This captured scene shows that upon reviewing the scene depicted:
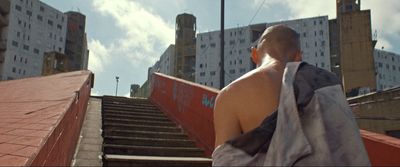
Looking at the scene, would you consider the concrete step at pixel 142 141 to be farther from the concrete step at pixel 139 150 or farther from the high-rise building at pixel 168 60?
the high-rise building at pixel 168 60

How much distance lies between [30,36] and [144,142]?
2453 inches

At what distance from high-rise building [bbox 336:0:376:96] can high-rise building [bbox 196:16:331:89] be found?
41.7 meters

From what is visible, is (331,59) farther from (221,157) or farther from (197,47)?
(221,157)

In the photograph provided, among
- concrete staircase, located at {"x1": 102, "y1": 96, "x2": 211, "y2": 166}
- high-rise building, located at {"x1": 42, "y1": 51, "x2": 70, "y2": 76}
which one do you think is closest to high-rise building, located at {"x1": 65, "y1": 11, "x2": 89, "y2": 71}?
high-rise building, located at {"x1": 42, "y1": 51, "x2": 70, "y2": 76}

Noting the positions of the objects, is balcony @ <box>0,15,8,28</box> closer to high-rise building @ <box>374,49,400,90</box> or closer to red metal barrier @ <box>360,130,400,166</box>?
red metal barrier @ <box>360,130,400,166</box>

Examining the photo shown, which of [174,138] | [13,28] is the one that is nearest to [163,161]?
[174,138]

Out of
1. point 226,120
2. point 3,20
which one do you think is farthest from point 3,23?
point 226,120

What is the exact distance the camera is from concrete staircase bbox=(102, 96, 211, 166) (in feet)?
17.0

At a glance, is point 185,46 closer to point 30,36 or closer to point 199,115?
point 30,36

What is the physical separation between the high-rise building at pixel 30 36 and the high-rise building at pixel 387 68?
196 ft

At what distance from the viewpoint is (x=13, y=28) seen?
189ft

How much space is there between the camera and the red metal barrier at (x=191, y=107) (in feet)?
20.6

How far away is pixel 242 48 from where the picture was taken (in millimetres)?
71312

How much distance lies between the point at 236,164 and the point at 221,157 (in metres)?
0.08
